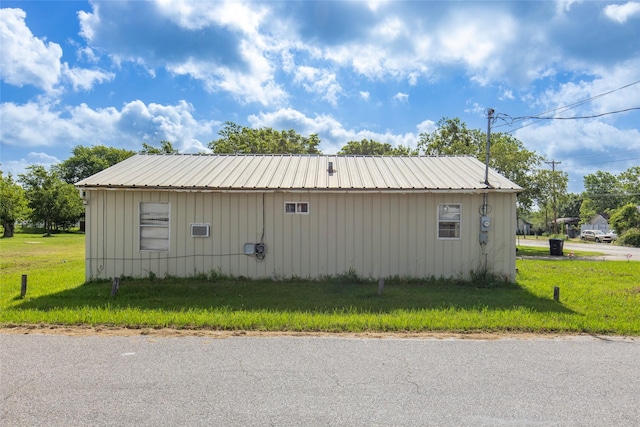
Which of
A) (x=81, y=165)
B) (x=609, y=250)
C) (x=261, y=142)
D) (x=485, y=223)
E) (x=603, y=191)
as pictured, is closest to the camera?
(x=485, y=223)

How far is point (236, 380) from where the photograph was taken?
425cm

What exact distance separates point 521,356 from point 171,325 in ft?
16.5

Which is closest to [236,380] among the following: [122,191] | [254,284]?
[254,284]

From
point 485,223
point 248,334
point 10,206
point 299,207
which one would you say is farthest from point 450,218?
point 10,206

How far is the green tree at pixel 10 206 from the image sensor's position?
35750 mm

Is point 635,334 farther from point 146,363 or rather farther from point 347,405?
point 146,363

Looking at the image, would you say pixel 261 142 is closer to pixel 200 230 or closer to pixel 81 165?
pixel 200 230

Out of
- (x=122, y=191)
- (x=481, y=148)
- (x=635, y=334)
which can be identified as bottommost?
(x=635, y=334)

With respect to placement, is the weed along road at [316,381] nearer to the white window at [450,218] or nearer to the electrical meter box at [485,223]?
the electrical meter box at [485,223]

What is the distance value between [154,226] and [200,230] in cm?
125

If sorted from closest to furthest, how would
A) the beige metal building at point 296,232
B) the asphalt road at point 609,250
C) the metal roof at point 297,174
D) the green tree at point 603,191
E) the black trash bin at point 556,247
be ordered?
the metal roof at point 297,174 < the beige metal building at point 296,232 < the asphalt road at point 609,250 < the black trash bin at point 556,247 < the green tree at point 603,191

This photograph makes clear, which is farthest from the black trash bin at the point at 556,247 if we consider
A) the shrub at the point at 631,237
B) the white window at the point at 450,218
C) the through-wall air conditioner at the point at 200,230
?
the shrub at the point at 631,237

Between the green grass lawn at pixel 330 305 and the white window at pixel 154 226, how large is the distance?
3.12ft

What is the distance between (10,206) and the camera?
36.1 m
